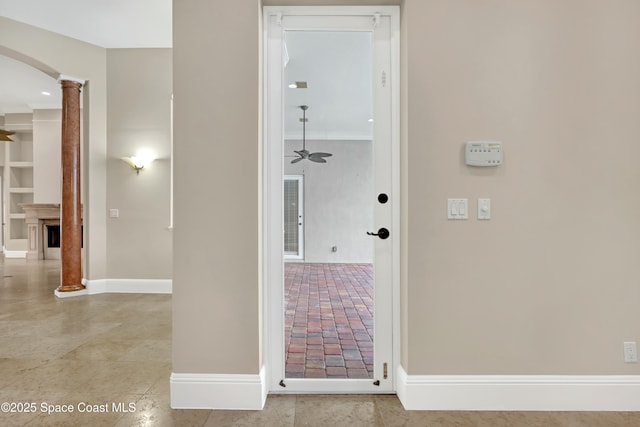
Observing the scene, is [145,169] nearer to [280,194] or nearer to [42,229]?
[280,194]

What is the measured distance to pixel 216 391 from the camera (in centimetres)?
198

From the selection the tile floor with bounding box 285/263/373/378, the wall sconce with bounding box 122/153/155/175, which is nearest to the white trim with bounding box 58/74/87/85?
the wall sconce with bounding box 122/153/155/175

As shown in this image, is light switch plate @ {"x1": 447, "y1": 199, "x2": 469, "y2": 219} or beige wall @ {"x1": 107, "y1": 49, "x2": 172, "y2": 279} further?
beige wall @ {"x1": 107, "y1": 49, "x2": 172, "y2": 279}

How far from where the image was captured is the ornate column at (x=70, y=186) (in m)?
4.57

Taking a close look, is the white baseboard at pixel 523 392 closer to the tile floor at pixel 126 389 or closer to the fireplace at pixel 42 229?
the tile floor at pixel 126 389

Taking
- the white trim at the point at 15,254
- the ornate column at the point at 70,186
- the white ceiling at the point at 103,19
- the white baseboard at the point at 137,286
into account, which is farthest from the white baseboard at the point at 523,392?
the white trim at the point at 15,254

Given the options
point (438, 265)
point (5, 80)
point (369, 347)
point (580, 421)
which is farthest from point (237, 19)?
point (5, 80)

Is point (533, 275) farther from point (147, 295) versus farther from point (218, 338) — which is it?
point (147, 295)

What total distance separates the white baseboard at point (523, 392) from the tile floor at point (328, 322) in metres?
0.40

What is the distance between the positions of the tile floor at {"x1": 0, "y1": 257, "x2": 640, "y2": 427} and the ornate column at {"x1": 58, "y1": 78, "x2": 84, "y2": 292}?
80cm

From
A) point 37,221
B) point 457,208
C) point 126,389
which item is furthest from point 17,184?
point 457,208

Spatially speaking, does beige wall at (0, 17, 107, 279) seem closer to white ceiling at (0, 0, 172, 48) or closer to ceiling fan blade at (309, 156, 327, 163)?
white ceiling at (0, 0, 172, 48)

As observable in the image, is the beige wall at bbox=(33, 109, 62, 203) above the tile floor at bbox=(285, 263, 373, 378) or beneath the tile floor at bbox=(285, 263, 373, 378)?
above

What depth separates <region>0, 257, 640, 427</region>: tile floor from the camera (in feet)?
6.14
